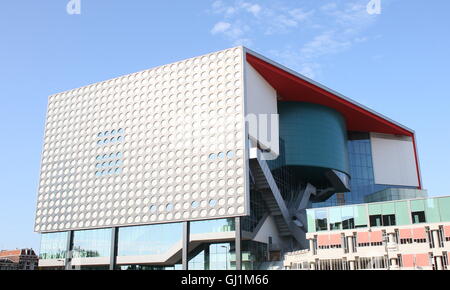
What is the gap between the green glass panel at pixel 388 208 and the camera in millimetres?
45456

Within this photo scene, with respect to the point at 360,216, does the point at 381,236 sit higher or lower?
lower

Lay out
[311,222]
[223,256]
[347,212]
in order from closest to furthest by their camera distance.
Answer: [347,212]
[311,222]
[223,256]

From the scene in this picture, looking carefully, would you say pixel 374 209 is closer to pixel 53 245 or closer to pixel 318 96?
pixel 318 96

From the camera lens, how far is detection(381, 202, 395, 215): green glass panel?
45.5m

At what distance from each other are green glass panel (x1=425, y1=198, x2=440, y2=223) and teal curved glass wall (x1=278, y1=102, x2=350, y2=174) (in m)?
26.1

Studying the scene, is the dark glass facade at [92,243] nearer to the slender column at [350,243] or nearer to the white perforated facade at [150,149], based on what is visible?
the white perforated facade at [150,149]

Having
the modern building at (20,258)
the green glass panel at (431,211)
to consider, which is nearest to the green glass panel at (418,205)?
the green glass panel at (431,211)

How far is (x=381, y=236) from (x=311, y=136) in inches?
1123

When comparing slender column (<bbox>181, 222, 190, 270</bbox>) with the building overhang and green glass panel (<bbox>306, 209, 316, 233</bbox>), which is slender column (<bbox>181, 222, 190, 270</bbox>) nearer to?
green glass panel (<bbox>306, 209, 316, 233</bbox>)

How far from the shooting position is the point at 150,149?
60.9 m

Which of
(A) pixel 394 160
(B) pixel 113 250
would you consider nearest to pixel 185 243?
(B) pixel 113 250

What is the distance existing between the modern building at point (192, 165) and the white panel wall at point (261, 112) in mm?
258
